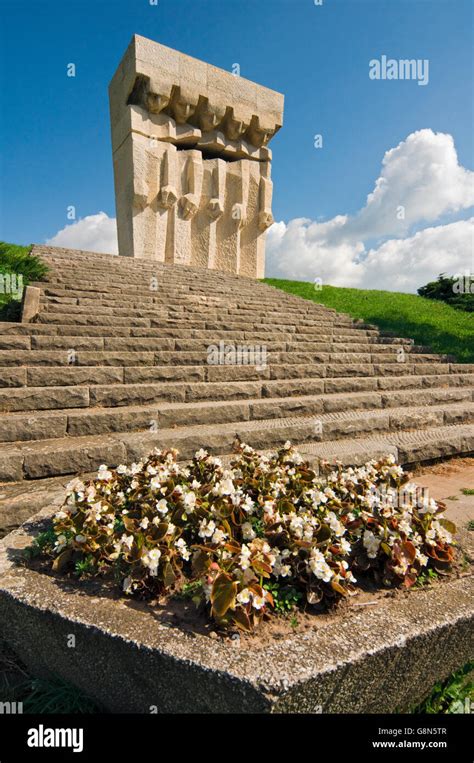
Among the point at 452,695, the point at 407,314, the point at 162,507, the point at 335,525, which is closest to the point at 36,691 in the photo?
the point at 162,507

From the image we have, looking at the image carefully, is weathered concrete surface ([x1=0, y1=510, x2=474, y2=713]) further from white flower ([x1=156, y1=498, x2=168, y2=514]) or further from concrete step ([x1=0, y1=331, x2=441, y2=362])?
concrete step ([x1=0, y1=331, x2=441, y2=362])

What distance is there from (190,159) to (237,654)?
17.4 metres

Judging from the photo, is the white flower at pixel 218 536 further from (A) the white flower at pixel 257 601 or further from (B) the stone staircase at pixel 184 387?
(B) the stone staircase at pixel 184 387

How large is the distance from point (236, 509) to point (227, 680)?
96cm

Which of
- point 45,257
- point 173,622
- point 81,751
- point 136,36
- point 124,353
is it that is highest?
point 136,36

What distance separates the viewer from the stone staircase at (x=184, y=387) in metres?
3.64

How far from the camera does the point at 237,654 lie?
151cm

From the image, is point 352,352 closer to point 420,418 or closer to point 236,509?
point 420,418

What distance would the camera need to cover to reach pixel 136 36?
579 inches

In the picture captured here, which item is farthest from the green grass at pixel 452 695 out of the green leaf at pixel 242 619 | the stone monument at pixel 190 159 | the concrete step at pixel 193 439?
the stone monument at pixel 190 159

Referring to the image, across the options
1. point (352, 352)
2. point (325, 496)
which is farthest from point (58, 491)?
point (352, 352)

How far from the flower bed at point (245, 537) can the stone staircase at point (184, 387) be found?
3.29 ft

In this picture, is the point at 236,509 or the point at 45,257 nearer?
the point at 236,509

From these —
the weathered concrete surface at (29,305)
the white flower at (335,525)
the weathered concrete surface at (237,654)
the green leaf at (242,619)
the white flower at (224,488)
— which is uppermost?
the weathered concrete surface at (29,305)
